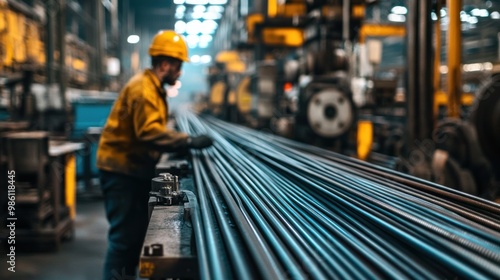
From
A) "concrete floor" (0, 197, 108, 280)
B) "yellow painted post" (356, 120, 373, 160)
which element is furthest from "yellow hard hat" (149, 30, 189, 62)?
"yellow painted post" (356, 120, 373, 160)

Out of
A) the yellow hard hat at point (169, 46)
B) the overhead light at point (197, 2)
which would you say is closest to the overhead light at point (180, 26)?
the overhead light at point (197, 2)

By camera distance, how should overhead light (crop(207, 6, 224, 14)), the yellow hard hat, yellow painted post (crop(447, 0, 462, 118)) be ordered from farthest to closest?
overhead light (crop(207, 6, 224, 14)), yellow painted post (crop(447, 0, 462, 118)), the yellow hard hat

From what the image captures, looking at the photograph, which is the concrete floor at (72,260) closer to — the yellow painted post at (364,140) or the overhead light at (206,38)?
the yellow painted post at (364,140)

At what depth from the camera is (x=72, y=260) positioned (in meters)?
4.07

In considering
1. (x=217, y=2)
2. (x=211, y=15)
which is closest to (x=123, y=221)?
(x=217, y=2)

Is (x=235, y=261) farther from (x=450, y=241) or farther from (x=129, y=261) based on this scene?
(x=129, y=261)

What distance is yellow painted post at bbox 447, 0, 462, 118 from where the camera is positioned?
4156 mm

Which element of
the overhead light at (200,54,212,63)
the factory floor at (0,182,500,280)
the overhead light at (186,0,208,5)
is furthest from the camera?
the overhead light at (200,54,212,63)

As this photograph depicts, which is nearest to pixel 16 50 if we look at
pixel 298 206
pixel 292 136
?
pixel 292 136

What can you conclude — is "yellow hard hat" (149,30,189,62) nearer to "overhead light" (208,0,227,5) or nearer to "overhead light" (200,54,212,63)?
"overhead light" (208,0,227,5)

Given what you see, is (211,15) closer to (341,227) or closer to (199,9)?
(199,9)

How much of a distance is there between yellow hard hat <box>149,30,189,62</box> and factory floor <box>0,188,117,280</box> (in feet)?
5.92

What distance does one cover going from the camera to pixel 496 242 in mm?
1239

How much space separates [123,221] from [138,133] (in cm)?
56
